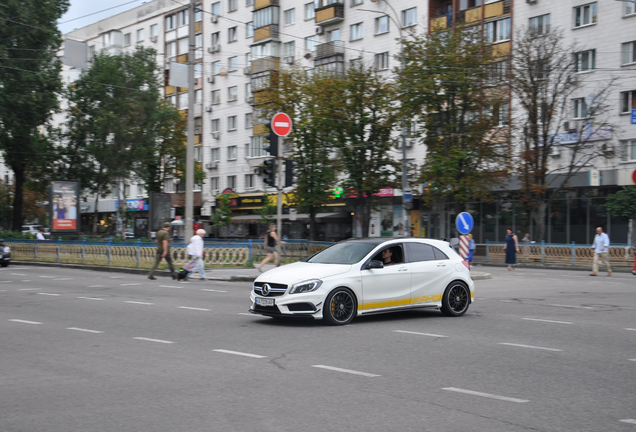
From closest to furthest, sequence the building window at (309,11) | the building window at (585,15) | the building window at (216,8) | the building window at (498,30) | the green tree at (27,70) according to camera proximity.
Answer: the green tree at (27,70) < the building window at (585,15) < the building window at (498,30) < the building window at (309,11) < the building window at (216,8)

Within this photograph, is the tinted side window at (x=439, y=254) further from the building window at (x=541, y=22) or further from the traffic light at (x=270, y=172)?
the building window at (x=541, y=22)

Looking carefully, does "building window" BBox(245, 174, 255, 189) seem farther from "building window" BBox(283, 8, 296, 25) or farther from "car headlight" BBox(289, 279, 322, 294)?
"car headlight" BBox(289, 279, 322, 294)

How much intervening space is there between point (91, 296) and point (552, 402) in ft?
42.1

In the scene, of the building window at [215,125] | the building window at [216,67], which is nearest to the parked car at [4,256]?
the building window at [215,125]

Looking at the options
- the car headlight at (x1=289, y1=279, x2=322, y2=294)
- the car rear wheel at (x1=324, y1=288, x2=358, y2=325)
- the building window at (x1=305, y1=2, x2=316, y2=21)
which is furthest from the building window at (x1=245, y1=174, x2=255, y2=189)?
the car headlight at (x1=289, y1=279, x2=322, y2=294)

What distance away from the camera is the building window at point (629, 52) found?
38.4 m

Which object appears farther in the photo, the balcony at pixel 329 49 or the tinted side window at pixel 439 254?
the balcony at pixel 329 49

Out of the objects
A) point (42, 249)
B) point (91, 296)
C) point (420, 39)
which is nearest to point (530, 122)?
point (420, 39)

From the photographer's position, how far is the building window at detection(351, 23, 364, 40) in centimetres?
5360

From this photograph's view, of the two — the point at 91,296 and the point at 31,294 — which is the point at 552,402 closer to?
the point at 91,296

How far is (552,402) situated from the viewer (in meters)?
6.29

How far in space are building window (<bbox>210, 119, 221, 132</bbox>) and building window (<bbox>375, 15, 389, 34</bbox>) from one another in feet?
63.9

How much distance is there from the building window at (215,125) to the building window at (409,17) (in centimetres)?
2190

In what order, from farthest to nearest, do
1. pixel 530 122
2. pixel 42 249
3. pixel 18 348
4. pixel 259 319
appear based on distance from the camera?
pixel 530 122, pixel 42 249, pixel 259 319, pixel 18 348
